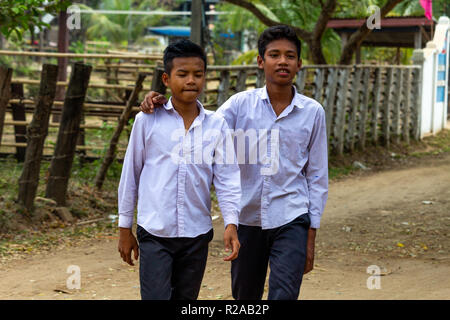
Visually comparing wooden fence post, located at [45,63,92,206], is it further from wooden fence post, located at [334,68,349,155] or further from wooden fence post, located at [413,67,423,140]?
wooden fence post, located at [413,67,423,140]

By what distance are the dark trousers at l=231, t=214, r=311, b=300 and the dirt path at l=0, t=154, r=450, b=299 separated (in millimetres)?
A: 1357

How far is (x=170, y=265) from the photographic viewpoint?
9.45 feet

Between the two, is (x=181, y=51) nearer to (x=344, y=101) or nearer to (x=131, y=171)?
(x=131, y=171)

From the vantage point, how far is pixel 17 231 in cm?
633

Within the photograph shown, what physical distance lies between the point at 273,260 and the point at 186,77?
0.93 m

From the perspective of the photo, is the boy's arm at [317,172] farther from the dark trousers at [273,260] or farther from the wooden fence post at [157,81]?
the wooden fence post at [157,81]

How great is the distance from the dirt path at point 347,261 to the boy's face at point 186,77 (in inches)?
82.6

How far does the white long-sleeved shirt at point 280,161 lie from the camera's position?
3.22m

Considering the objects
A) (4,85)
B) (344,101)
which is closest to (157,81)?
(4,85)

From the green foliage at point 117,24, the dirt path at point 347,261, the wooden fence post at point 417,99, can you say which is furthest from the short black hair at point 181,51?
the green foliage at point 117,24

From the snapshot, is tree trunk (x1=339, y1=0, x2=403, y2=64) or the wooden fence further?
tree trunk (x1=339, y1=0, x2=403, y2=64)

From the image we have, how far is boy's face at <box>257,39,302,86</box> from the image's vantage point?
10.6ft

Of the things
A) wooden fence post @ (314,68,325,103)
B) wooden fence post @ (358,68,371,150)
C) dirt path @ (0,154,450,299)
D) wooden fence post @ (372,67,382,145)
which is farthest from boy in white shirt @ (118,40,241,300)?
wooden fence post @ (372,67,382,145)
